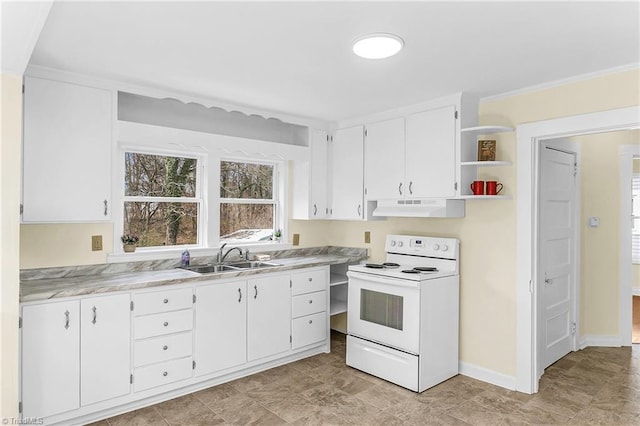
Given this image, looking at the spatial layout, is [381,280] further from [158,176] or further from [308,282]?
[158,176]

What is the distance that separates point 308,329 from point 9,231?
8.29 ft

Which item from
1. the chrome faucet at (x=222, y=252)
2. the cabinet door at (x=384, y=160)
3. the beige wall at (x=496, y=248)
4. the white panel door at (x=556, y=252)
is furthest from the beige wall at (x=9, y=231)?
the white panel door at (x=556, y=252)

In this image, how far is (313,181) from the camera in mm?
4379

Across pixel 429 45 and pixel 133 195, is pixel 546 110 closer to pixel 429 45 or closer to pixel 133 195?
pixel 429 45

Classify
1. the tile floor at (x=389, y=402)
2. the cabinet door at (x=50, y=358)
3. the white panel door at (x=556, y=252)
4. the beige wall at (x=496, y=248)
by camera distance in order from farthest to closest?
1. the white panel door at (x=556, y=252)
2. the beige wall at (x=496, y=248)
3. the tile floor at (x=389, y=402)
4. the cabinet door at (x=50, y=358)

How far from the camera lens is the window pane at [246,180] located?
4.14m

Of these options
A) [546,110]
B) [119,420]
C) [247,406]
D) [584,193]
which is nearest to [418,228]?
[546,110]

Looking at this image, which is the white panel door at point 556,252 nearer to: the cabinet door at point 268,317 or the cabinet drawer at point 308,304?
the cabinet drawer at point 308,304

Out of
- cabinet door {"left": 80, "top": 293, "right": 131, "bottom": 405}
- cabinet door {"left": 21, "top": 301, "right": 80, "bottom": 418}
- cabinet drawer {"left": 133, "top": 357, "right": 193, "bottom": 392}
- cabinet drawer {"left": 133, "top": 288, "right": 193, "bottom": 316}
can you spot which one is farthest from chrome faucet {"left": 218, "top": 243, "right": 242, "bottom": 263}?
cabinet door {"left": 21, "top": 301, "right": 80, "bottom": 418}

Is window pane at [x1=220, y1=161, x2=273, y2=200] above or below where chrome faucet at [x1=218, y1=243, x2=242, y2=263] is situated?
above

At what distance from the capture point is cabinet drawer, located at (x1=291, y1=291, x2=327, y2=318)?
3850mm

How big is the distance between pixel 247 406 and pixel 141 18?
257cm

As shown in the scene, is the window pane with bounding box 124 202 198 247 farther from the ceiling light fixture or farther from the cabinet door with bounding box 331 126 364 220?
the ceiling light fixture

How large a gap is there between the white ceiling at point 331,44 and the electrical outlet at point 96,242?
1.22 metres
